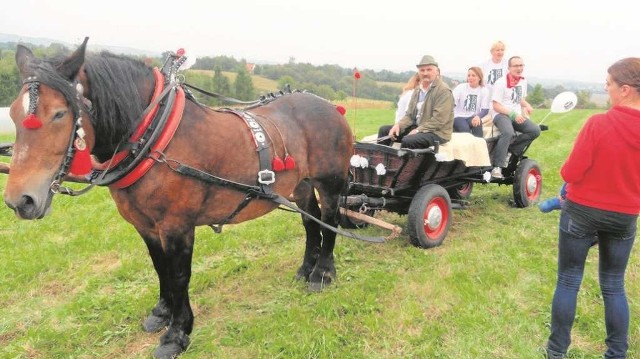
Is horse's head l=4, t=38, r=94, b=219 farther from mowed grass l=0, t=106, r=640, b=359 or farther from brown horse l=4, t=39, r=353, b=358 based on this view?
mowed grass l=0, t=106, r=640, b=359

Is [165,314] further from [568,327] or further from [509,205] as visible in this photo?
[509,205]

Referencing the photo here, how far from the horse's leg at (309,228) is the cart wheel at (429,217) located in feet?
3.33

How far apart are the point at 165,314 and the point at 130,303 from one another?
43 centimetres

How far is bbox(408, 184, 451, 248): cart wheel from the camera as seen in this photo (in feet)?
15.2

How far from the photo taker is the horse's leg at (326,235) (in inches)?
156

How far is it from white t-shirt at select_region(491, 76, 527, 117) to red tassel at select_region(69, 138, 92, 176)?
514 cm

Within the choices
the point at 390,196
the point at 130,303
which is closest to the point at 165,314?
the point at 130,303

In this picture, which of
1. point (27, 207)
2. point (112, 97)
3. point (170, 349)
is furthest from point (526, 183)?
point (27, 207)

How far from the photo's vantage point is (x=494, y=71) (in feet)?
21.5

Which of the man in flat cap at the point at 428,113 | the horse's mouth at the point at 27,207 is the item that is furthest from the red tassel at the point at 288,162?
the man in flat cap at the point at 428,113

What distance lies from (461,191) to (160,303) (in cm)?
472

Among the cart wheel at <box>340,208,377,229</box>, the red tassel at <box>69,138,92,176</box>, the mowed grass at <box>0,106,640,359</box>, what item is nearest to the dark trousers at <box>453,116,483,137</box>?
the mowed grass at <box>0,106,640,359</box>

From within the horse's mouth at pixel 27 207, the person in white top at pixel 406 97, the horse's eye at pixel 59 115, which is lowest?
the horse's mouth at pixel 27 207

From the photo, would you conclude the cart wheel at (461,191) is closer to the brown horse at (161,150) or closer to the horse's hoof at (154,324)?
the brown horse at (161,150)
